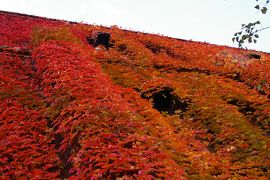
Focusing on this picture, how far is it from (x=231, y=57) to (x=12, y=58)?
12.9m

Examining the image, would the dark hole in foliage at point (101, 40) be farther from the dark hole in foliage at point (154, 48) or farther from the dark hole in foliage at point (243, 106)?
the dark hole in foliage at point (243, 106)

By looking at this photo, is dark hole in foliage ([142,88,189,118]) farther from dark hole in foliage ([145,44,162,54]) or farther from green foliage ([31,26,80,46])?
dark hole in foliage ([145,44,162,54])

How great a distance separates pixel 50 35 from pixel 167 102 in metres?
8.08

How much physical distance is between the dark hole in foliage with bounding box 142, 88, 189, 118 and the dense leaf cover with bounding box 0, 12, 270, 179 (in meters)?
0.04

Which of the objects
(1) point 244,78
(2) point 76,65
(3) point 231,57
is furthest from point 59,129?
(3) point 231,57

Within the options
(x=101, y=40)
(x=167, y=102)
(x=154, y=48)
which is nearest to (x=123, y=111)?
(x=167, y=102)

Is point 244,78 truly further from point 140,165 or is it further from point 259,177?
point 140,165

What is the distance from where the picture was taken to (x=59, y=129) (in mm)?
11453

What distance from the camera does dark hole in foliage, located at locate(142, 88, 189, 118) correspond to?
15.6m

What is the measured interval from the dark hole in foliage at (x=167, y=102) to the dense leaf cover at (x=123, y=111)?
0.14ft

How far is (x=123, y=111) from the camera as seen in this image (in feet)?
38.6

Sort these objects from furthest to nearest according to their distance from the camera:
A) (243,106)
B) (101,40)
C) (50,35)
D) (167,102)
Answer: (101,40)
(50,35)
(243,106)
(167,102)

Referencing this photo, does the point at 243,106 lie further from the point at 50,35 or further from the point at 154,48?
the point at 50,35

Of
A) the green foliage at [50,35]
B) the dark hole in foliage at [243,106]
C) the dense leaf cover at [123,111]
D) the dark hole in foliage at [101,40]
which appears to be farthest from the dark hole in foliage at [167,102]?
the dark hole in foliage at [101,40]
